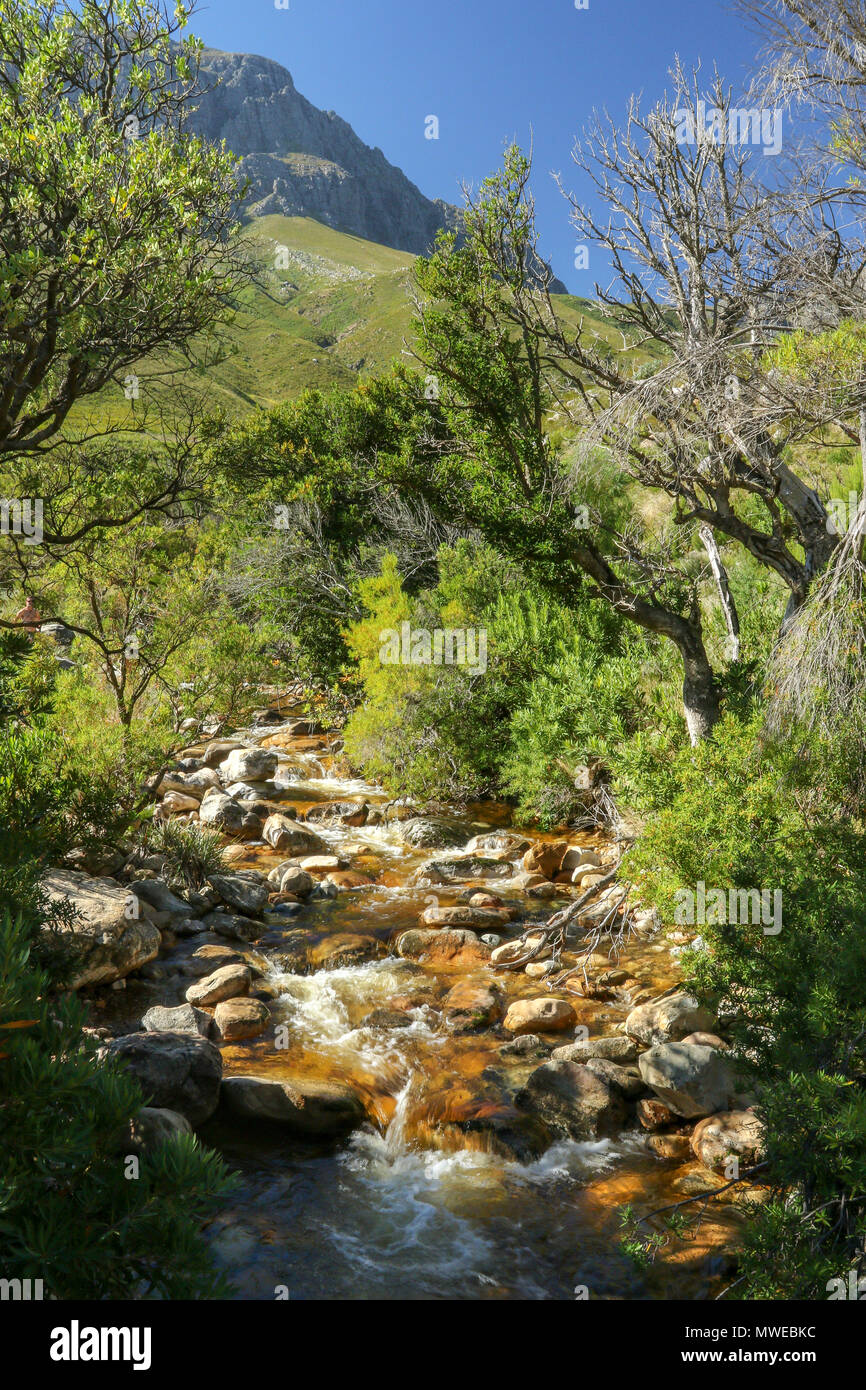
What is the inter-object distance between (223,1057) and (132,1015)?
1054mm

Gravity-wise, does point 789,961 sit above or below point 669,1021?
above

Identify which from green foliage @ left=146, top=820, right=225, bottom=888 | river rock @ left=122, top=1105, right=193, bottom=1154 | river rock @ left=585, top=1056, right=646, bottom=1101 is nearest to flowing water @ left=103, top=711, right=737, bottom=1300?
river rock @ left=585, top=1056, right=646, bottom=1101

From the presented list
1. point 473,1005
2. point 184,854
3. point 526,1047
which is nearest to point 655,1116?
point 526,1047

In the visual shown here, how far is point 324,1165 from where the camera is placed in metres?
5.87

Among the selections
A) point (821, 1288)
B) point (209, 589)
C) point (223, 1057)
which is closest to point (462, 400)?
point (209, 589)

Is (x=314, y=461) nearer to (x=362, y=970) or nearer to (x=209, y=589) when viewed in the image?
(x=209, y=589)

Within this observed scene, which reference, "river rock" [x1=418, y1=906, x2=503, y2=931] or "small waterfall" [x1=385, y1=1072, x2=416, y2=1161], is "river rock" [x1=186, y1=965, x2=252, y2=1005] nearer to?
"small waterfall" [x1=385, y1=1072, x2=416, y2=1161]

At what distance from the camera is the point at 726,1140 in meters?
5.54

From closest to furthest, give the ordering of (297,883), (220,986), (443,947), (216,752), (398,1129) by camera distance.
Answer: (398,1129), (220,986), (443,947), (297,883), (216,752)

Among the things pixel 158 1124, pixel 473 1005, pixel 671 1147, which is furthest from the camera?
pixel 473 1005

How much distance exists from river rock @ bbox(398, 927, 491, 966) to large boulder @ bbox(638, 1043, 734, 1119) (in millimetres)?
2995

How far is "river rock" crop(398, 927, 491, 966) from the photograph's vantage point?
29.5ft

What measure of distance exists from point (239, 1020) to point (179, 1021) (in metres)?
0.62

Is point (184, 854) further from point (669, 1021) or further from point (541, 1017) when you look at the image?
point (669, 1021)
